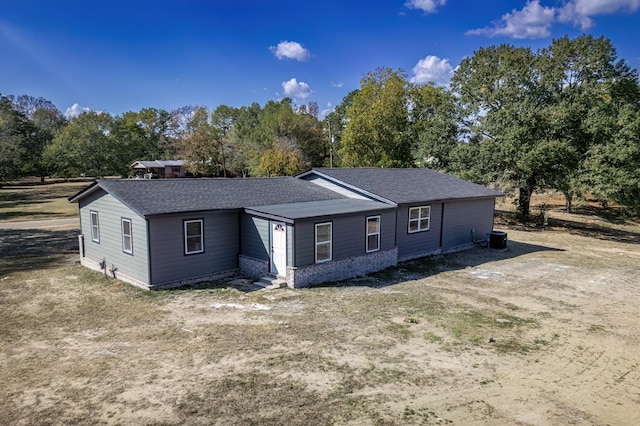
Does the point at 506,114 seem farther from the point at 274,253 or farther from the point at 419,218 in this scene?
the point at 274,253

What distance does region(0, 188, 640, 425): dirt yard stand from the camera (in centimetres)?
701

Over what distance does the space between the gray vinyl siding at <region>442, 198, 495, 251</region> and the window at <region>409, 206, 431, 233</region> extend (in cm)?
132

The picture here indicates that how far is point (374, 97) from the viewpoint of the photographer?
4016 centimetres

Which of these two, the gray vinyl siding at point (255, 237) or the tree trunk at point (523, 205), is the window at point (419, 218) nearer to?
the gray vinyl siding at point (255, 237)

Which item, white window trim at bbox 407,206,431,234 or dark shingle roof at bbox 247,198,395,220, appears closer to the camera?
dark shingle roof at bbox 247,198,395,220

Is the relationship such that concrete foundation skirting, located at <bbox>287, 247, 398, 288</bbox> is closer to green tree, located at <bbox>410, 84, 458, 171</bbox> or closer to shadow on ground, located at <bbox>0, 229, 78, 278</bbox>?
shadow on ground, located at <bbox>0, 229, 78, 278</bbox>

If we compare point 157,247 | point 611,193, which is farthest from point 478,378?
point 611,193

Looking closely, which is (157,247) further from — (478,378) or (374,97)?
(374,97)

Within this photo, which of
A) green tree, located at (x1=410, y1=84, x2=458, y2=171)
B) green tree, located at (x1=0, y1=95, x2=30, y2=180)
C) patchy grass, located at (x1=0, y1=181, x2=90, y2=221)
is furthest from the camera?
green tree, located at (x1=0, y1=95, x2=30, y2=180)

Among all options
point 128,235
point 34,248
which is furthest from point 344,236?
point 34,248

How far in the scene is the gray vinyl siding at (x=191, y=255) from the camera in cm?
1356

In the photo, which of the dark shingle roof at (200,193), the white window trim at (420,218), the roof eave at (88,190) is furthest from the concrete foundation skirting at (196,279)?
the white window trim at (420,218)

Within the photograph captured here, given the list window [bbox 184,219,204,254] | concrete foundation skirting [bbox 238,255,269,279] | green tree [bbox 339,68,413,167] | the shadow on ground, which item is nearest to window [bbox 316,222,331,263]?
concrete foundation skirting [bbox 238,255,269,279]

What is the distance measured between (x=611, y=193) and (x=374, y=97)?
22.4 m
